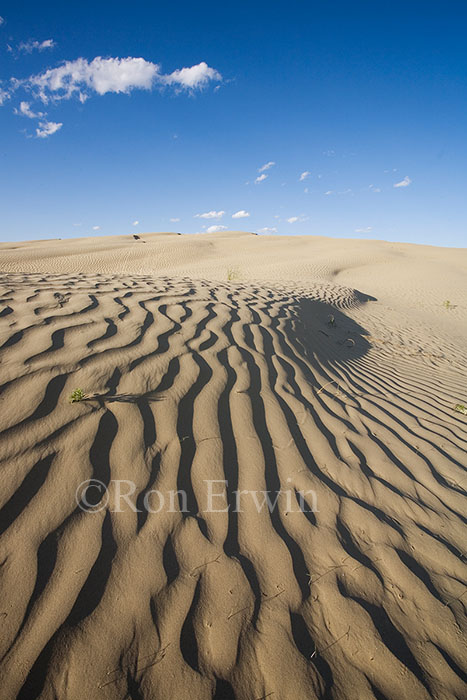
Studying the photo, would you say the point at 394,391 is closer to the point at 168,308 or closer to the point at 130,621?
the point at 168,308

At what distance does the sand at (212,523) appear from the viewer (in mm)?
1195

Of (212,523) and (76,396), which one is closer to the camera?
(212,523)

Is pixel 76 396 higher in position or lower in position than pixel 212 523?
higher

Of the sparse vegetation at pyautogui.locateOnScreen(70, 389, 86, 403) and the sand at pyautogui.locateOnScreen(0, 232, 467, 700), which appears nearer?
the sand at pyautogui.locateOnScreen(0, 232, 467, 700)

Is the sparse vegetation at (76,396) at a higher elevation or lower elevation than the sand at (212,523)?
higher

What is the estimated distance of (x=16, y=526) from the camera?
4.62 feet

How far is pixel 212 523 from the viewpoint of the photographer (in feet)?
5.43

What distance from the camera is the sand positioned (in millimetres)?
1195

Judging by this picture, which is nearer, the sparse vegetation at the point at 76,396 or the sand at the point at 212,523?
the sand at the point at 212,523

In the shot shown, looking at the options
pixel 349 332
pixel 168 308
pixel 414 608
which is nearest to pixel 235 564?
pixel 414 608

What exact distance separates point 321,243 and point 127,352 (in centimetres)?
2946

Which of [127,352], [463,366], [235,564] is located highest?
[127,352]

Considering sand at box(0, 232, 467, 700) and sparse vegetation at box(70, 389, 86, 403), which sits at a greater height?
sparse vegetation at box(70, 389, 86, 403)

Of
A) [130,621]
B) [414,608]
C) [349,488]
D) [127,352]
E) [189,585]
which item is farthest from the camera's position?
[127,352]
